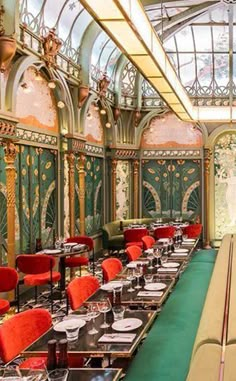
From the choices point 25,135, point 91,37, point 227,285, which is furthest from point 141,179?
point 227,285

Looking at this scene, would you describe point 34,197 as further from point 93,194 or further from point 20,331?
point 20,331

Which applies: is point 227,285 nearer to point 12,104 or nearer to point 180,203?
point 12,104

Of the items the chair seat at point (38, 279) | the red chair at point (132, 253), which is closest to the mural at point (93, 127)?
the red chair at point (132, 253)

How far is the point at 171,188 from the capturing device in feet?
43.3

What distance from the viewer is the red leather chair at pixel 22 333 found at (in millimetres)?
3255

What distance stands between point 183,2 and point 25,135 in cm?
441

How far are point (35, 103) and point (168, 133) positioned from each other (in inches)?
226

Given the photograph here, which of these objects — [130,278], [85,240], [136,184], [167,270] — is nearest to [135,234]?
[85,240]

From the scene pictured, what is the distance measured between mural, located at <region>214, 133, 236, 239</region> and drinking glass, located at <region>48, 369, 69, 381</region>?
36.0 feet

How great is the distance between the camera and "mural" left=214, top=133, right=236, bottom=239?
13.1 m

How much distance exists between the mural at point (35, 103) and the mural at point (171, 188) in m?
4.58

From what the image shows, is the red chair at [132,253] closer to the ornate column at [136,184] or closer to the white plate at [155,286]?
the white plate at [155,286]

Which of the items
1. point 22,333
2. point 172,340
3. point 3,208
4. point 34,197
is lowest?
point 172,340

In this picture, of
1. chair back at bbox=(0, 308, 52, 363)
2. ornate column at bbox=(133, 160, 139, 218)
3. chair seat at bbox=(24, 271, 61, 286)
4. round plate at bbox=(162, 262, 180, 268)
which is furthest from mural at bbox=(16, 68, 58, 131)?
chair back at bbox=(0, 308, 52, 363)
